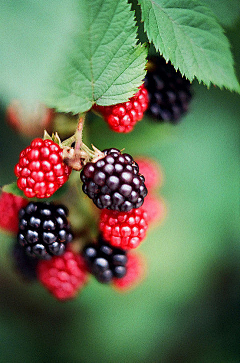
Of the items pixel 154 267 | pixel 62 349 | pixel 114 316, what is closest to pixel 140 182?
pixel 154 267

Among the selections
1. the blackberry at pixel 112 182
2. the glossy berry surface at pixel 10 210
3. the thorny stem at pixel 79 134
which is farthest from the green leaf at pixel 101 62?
the glossy berry surface at pixel 10 210

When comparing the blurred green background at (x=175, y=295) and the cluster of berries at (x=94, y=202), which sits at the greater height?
the cluster of berries at (x=94, y=202)

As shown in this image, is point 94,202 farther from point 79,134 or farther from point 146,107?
point 146,107

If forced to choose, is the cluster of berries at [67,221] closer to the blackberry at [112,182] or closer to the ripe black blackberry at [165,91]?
the blackberry at [112,182]

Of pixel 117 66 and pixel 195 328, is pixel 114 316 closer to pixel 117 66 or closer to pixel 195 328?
pixel 195 328

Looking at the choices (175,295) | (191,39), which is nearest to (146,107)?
(191,39)

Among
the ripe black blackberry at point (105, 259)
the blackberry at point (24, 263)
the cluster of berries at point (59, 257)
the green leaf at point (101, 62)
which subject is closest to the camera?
the green leaf at point (101, 62)

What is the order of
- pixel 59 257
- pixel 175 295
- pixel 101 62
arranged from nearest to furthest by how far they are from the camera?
1. pixel 101 62
2. pixel 59 257
3. pixel 175 295
